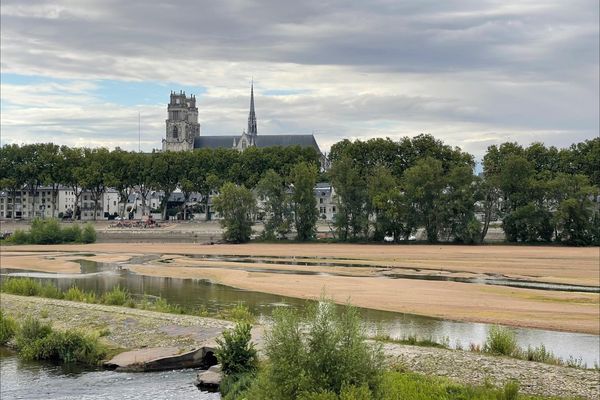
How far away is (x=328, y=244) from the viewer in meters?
107

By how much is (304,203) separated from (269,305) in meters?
62.4

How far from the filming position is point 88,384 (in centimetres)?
3019

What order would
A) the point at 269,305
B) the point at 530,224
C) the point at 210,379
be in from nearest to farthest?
the point at 210,379 → the point at 269,305 → the point at 530,224

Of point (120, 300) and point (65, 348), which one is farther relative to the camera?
point (120, 300)

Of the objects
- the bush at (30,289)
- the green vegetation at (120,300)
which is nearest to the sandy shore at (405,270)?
the green vegetation at (120,300)

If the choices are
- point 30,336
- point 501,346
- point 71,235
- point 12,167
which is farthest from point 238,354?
point 12,167

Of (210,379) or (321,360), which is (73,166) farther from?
(321,360)

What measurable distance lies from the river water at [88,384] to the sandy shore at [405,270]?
6.86m

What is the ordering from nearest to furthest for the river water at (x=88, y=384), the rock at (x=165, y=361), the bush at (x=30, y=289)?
the river water at (x=88, y=384), the rock at (x=165, y=361), the bush at (x=30, y=289)

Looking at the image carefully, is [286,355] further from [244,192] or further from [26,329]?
[244,192]

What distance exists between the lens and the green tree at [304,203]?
361ft

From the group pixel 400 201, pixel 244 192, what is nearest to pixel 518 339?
pixel 400 201

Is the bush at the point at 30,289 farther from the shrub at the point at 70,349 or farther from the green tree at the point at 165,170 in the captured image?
the green tree at the point at 165,170

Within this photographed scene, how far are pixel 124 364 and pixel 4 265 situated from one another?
52.2 meters
